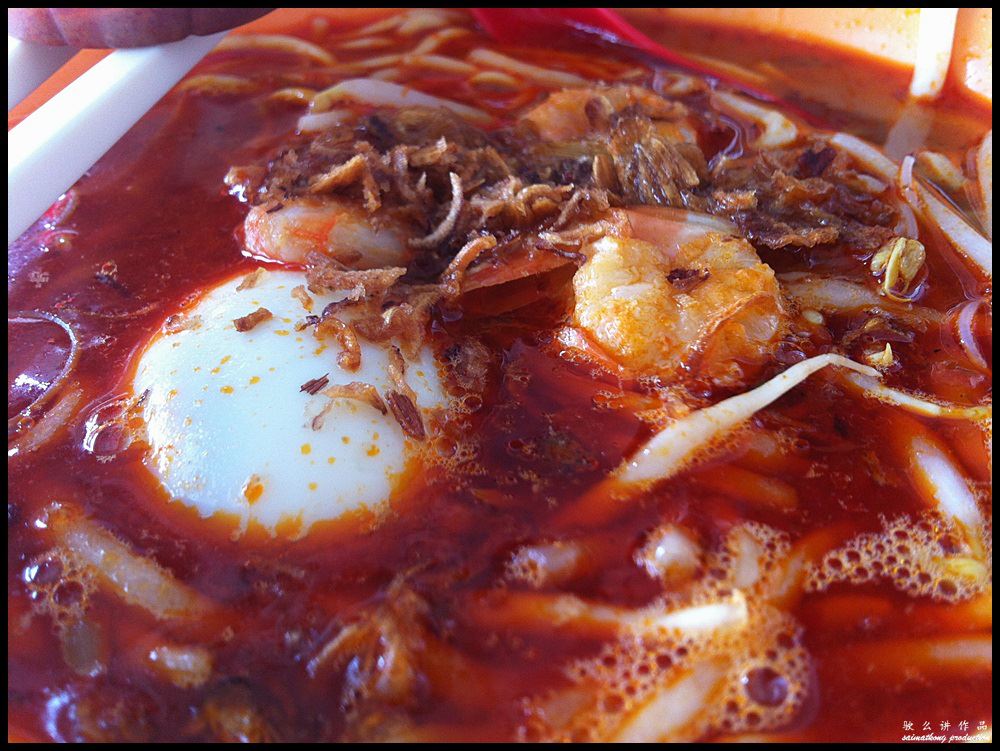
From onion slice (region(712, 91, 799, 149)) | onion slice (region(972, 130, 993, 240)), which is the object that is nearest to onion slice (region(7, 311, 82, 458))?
onion slice (region(712, 91, 799, 149))

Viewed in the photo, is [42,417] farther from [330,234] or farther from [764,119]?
[764,119]

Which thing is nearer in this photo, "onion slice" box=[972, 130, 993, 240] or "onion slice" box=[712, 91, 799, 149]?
"onion slice" box=[972, 130, 993, 240]

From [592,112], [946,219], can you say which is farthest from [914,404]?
[592,112]

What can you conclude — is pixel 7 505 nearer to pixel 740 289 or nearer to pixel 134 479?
pixel 134 479

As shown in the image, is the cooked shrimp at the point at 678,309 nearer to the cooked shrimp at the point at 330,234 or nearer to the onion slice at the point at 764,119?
the cooked shrimp at the point at 330,234

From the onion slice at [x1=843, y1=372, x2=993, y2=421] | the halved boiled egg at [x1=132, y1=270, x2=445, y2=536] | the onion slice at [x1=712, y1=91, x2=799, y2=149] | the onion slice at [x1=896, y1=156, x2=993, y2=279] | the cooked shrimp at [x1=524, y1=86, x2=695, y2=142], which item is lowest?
the onion slice at [x1=843, y1=372, x2=993, y2=421]

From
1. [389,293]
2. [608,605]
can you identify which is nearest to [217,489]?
[389,293]

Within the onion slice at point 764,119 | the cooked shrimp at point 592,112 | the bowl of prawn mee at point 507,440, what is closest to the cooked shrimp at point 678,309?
the bowl of prawn mee at point 507,440

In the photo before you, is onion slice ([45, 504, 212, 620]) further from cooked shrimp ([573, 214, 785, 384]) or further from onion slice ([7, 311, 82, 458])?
cooked shrimp ([573, 214, 785, 384])
